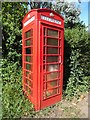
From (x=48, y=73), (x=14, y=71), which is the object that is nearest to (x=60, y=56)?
(x=48, y=73)

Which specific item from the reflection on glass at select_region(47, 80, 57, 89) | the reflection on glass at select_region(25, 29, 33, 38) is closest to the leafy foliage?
the reflection on glass at select_region(25, 29, 33, 38)

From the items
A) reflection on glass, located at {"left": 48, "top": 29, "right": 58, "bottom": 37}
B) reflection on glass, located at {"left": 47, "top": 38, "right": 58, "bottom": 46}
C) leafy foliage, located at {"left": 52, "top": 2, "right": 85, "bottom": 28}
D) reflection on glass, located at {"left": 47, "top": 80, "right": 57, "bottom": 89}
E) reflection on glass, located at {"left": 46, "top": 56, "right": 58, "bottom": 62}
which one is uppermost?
leafy foliage, located at {"left": 52, "top": 2, "right": 85, "bottom": 28}

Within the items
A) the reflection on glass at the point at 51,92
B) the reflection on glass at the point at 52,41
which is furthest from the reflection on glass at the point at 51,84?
the reflection on glass at the point at 52,41

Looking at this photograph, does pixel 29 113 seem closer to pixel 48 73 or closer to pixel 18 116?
pixel 18 116

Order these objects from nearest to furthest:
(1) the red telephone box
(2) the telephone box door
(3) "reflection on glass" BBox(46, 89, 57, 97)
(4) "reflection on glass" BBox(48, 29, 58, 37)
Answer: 1. (1) the red telephone box
2. (2) the telephone box door
3. (4) "reflection on glass" BBox(48, 29, 58, 37)
4. (3) "reflection on glass" BBox(46, 89, 57, 97)

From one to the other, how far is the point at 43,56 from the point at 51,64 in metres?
0.43

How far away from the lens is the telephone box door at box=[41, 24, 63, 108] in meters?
5.02

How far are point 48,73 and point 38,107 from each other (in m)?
0.88

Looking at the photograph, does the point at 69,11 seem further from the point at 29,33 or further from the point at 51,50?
the point at 51,50

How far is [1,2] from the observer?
26.6 ft

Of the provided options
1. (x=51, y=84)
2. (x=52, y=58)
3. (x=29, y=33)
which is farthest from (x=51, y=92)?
(x=29, y=33)

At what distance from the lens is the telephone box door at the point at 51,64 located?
198 inches

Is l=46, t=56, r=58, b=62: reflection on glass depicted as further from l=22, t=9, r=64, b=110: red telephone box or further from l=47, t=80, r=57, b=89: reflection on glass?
l=47, t=80, r=57, b=89: reflection on glass

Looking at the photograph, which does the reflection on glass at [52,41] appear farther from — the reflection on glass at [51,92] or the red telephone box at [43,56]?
the reflection on glass at [51,92]
